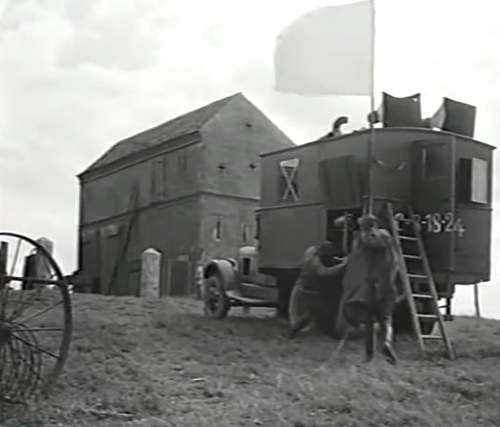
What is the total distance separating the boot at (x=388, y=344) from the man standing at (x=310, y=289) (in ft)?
5.77

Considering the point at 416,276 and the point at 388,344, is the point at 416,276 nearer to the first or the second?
the point at 416,276

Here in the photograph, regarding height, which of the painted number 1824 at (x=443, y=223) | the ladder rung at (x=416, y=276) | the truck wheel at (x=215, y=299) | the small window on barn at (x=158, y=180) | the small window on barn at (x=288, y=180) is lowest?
the truck wheel at (x=215, y=299)

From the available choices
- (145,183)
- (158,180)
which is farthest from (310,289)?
(145,183)

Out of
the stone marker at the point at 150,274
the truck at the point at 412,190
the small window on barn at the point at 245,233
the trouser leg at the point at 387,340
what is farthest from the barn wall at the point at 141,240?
the trouser leg at the point at 387,340

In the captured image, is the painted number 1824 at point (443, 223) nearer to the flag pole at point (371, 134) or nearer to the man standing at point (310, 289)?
the flag pole at point (371, 134)

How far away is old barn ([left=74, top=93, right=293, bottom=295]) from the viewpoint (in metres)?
35.7

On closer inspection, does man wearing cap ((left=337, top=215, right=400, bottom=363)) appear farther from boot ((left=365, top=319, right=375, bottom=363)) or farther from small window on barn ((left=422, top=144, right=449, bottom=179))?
small window on barn ((left=422, top=144, right=449, bottom=179))

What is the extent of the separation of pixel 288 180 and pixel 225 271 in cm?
224

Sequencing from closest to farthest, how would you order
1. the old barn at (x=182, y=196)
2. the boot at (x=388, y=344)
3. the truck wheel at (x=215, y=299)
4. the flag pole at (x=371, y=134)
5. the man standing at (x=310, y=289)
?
the boot at (x=388, y=344)
the flag pole at (x=371, y=134)
the man standing at (x=310, y=289)
the truck wheel at (x=215, y=299)
the old barn at (x=182, y=196)

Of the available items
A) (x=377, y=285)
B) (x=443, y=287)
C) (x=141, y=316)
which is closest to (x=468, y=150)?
(x=443, y=287)

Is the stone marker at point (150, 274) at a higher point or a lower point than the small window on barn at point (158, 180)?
lower

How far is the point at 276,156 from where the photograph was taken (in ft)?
56.1

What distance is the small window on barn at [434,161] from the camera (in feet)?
49.1

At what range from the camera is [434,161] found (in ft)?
49.4
